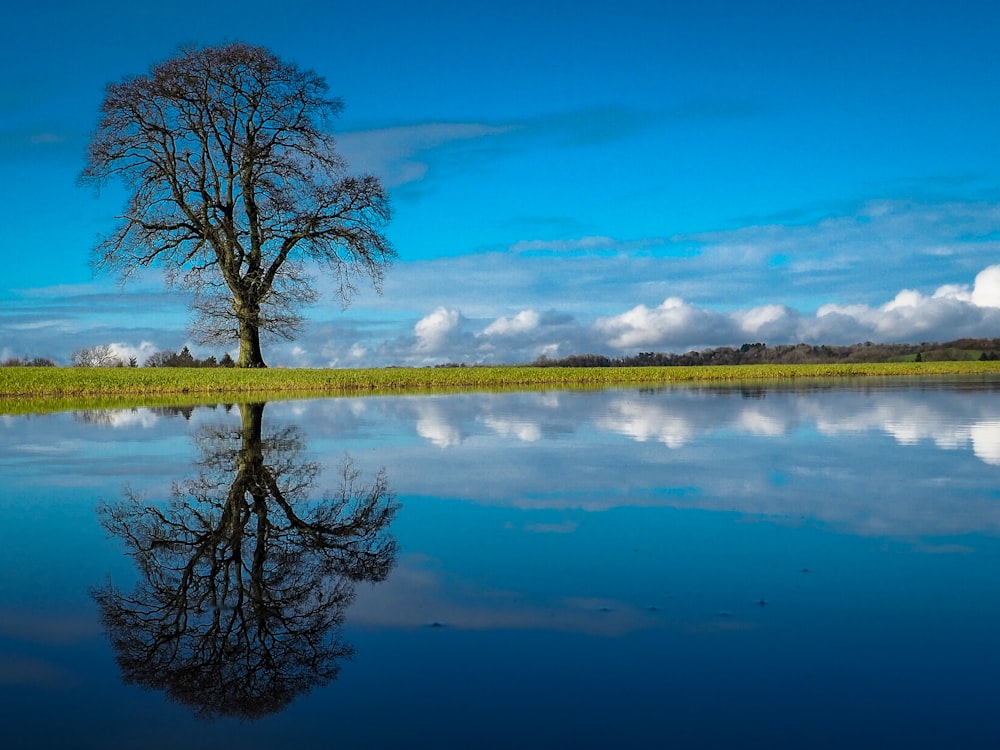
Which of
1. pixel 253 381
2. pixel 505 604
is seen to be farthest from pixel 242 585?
pixel 253 381

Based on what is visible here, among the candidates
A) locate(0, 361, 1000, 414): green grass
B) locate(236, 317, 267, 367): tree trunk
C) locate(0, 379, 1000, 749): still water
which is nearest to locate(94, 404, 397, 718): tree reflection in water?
locate(0, 379, 1000, 749): still water

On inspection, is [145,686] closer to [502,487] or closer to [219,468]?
[502,487]

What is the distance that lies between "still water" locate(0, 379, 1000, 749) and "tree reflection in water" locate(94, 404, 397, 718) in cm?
2

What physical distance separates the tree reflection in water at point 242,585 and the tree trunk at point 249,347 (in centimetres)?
2911

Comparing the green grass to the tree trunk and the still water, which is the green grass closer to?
the tree trunk

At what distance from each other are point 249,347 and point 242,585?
33.5m

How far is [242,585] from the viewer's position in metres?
4.70

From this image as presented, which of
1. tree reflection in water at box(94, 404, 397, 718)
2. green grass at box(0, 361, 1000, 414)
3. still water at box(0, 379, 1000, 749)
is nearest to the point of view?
still water at box(0, 379, 1000, 749)

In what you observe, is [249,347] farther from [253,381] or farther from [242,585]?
[242,585]

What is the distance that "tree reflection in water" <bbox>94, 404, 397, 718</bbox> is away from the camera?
11.5ft

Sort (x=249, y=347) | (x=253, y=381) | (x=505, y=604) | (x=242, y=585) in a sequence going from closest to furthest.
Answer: (x=505, y=604) < (x=242, y=585) < (x=253, y=381) < (x=249, y=347)

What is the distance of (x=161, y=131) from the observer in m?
34.8

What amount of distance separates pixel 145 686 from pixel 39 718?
40cm

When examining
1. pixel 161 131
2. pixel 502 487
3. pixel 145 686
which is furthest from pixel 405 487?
pixel 161 131
